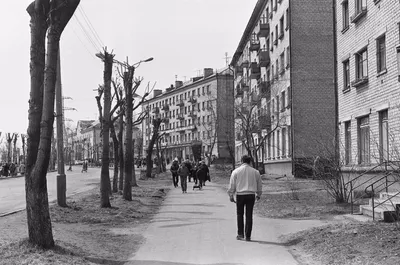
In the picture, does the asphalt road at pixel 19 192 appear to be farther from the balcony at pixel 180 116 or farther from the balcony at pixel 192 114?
the balcony at pixel 180 116

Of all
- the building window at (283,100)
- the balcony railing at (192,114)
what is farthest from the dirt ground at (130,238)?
the balcony railing at (192,114)

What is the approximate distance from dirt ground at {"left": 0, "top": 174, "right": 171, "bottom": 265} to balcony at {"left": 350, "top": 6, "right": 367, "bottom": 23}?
1085cm

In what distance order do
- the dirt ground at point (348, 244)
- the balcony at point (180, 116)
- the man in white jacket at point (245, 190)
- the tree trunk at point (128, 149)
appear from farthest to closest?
the balcony at point (180, 116), the tree trunk at point (128, 149), the man in white jacket at point (245, 190), the dirt ground at point (348, 244)

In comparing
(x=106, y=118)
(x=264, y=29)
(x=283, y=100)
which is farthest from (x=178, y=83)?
(x=106, y=118)

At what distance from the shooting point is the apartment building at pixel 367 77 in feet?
62.0

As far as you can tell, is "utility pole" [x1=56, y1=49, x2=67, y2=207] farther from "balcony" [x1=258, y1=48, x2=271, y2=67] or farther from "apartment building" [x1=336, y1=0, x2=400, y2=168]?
"balcony" [x1=258, y1=48, x2=271, y2=67]

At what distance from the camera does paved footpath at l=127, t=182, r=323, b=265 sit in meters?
8.77

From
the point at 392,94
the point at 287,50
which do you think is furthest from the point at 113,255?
the point at 287,50

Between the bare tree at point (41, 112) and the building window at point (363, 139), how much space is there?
14915 mm

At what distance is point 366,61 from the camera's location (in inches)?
862

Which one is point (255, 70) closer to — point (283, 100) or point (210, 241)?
point (283, 100)

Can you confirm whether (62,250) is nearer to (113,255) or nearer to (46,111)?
(113,255)

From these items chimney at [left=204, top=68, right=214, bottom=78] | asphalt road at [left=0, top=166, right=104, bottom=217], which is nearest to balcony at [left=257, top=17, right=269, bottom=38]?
asphalt road at [left=0, top=166, right=104, bottom=217]

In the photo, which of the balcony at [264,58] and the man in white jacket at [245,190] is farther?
the balcony at [264,58]
